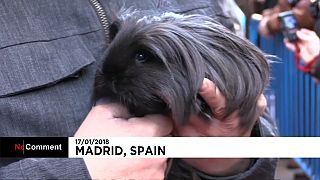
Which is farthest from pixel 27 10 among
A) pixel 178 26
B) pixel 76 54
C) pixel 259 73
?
pixel 259 73

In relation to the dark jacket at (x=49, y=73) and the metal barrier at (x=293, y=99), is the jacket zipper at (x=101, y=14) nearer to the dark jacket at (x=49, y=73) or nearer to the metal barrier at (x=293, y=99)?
the dark jacket at (x=49, y=73)

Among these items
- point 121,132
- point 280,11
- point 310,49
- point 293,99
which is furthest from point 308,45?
point 293,99

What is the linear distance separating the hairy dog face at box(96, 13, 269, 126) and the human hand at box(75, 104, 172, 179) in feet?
0.05

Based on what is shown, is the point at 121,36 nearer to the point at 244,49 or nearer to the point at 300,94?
the point at 244,49

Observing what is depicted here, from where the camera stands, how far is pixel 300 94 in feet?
7.68

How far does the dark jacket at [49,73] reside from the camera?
2.15ft

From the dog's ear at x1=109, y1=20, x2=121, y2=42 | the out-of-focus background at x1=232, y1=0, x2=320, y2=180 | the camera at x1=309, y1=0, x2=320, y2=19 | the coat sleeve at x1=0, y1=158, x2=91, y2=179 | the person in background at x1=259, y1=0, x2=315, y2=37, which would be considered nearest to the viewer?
the coat sleeve at x1=0, y1=158, x2=91, y2=179

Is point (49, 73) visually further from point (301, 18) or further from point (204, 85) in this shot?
point (301, 18)

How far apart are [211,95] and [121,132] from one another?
13 centimetres

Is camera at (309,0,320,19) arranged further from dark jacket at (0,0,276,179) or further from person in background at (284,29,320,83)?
person in background at (284,29,320,83)

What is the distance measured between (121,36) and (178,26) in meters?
0.08

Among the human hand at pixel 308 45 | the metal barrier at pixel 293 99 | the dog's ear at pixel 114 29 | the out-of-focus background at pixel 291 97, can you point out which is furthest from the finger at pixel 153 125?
the metal barrier at pixel 293 99

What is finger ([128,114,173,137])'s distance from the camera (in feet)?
2.17

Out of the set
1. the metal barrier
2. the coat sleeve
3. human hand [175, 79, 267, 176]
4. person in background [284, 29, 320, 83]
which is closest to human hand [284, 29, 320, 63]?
person in background [284, 29, 320, 83]
